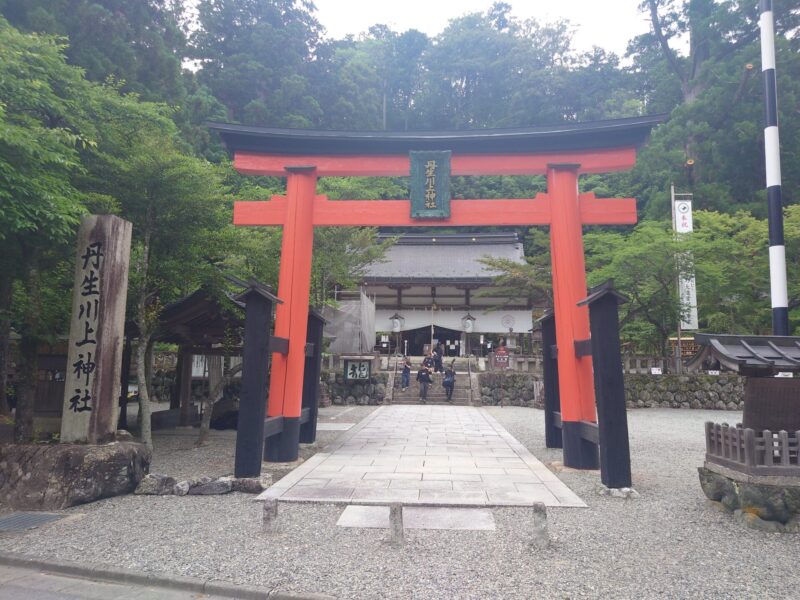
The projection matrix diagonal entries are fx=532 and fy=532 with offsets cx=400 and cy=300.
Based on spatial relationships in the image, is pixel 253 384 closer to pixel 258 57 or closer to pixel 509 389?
pixel 509 389

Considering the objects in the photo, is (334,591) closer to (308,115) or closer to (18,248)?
(18,248)

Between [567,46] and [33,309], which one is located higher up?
[567,46]

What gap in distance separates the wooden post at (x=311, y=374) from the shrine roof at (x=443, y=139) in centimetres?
306

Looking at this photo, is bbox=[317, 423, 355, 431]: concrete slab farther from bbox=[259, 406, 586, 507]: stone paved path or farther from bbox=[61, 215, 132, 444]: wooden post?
bbox=[61, 215, 132, 444]: wooden post

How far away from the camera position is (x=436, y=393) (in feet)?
69.7

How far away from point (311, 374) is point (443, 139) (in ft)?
16.2

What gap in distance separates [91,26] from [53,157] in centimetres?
2049

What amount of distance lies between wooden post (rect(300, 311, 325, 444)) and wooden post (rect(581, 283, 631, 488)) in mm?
5166

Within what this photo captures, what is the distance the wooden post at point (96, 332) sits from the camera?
6.49m

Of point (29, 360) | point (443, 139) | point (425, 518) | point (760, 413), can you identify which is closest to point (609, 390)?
point (760, 413)

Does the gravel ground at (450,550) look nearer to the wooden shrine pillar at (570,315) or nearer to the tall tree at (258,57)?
the wooden shrine pillar at (570,315)

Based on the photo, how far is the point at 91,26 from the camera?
2197cm

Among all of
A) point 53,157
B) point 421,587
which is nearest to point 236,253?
point 53,157

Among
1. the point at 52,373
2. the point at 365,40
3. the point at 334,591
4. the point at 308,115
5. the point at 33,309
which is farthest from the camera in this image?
the point at 365,40
